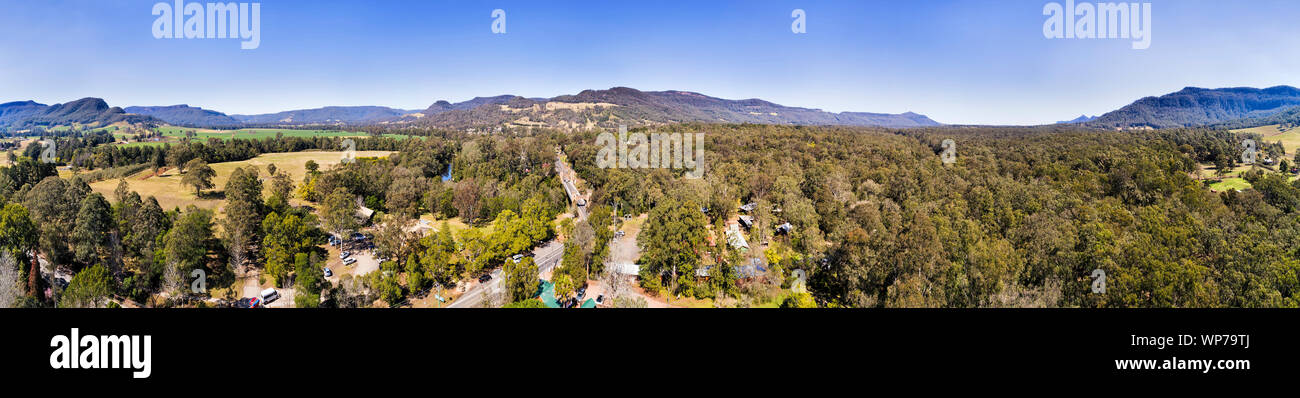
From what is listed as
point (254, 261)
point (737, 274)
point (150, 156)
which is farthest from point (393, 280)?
point (150, 156)

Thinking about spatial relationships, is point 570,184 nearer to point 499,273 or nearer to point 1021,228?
point 499,273

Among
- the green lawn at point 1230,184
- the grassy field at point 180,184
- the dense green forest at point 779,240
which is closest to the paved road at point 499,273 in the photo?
the dense green forest at point 779,240

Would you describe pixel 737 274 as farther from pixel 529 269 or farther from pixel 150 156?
pixel 150 156

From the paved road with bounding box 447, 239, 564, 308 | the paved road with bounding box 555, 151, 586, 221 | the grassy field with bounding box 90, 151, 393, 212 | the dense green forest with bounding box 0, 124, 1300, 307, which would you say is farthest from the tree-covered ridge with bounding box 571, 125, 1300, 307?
the grassy field with bounding box 90, 151, 393, 212

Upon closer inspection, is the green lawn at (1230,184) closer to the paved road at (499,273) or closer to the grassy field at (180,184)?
the paved road at (499,273)

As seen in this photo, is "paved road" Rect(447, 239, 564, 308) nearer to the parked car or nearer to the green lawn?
the parked car
